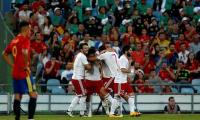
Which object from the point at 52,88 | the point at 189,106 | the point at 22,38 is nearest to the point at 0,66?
the point at 52,88

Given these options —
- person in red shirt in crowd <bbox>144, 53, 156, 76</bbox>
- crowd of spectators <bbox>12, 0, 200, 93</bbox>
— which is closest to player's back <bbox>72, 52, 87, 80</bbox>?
crowd of spectators <bbox>12, 0, 200, 93</bbox>

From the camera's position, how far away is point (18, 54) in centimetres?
1845

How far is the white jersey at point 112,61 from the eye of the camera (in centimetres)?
2350

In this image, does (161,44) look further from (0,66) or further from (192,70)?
(0,66)

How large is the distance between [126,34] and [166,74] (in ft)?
7.42

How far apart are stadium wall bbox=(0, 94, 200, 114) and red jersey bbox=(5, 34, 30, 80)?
871cm

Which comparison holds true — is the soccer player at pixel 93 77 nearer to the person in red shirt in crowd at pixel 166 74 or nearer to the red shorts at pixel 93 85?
the red shorts at pixel 93 85

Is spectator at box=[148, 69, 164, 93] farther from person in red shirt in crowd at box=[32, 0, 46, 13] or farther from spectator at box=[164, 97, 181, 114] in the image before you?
person in red shirt in crowd at box=[32, 0, 46, 13]

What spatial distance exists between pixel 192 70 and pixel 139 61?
76.3 inches

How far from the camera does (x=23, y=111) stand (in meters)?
26.7

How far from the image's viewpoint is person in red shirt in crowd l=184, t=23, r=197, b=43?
3014cm

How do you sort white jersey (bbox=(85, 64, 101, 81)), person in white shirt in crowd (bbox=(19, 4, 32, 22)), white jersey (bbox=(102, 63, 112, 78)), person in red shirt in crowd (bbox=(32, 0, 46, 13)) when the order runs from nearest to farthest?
white jersey (bbox=(85, 64, 101, 81))
white jersey (bbox=(102, 63, 112, 78))
person in white shirt in crowd (bbox=(19, 4, 32, 22))
person in red shirt in crowd (bbox=(32, 0, 46, 13))

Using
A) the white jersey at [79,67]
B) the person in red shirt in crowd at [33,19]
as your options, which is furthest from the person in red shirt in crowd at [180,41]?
the white jersey at [79,67]

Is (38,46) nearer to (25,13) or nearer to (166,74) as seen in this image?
(25,13)
